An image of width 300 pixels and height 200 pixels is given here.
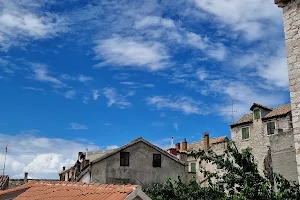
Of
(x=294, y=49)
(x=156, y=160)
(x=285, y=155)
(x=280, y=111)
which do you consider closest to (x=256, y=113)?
(x=280, y=111)

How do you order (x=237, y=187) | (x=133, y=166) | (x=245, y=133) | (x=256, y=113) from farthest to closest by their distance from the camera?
(x=245, y=133) → (x=256, y=113) → (x=133, y=166) → (x=237, y=187)

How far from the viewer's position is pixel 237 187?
8.90m

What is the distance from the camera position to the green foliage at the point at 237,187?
8.04 metres

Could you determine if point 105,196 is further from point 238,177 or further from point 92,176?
point 92,176

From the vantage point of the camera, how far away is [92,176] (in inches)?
1043

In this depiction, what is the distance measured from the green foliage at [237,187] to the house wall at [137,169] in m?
15.7

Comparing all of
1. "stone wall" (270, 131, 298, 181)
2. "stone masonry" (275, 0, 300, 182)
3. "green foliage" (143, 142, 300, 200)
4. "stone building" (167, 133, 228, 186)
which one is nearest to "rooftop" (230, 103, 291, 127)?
"stone building" (167, 133, 228, 186)

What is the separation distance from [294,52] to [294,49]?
7cm

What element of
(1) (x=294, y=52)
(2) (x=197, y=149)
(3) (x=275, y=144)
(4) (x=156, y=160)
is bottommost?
(4) (x=156, y=160)

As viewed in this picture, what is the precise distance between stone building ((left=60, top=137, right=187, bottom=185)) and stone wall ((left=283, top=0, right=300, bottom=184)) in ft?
63.5

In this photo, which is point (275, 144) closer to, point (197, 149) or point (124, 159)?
point (124, 159)

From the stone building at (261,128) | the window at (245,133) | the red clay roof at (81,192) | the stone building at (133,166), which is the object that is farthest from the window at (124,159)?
the red clay roof at (81,192)

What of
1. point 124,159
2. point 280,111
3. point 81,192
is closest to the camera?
point 81,192

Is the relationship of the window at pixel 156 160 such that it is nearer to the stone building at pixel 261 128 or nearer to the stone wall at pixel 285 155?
the stone building at pixel 261 128
